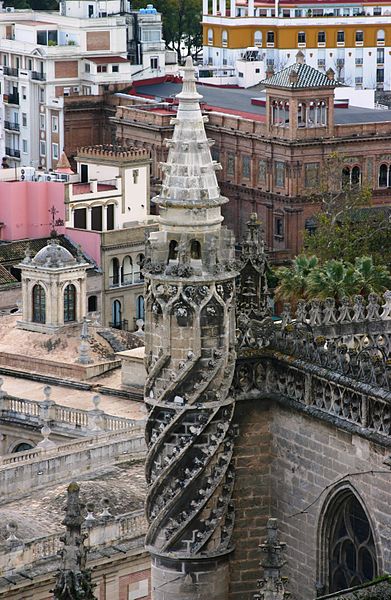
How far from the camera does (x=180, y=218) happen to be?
51531 millimetres

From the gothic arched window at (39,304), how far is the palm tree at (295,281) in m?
8.90

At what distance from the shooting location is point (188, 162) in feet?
170

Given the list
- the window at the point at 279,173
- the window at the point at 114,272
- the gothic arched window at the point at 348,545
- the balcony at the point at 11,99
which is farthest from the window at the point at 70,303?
the balcony at the point at 11,99

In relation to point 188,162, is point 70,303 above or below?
below

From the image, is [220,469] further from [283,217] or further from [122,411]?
[283,217]

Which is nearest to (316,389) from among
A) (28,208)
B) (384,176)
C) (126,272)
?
(126,272)

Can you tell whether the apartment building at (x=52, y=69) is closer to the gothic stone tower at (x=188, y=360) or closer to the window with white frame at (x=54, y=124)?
the window with white frame at (x=54, y=124)

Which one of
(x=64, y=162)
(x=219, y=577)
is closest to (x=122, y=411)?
(x=219, y=577)

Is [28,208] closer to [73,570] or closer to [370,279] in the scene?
[370,279]

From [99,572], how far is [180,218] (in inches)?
956

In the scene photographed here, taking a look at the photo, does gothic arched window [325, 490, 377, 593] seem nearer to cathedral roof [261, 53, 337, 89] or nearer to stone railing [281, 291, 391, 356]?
stone railing [281, 291, 391, 356]

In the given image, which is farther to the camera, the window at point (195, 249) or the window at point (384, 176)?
the window at point (384, 176)

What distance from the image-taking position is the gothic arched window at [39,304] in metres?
102

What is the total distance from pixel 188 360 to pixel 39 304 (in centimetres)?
5177
